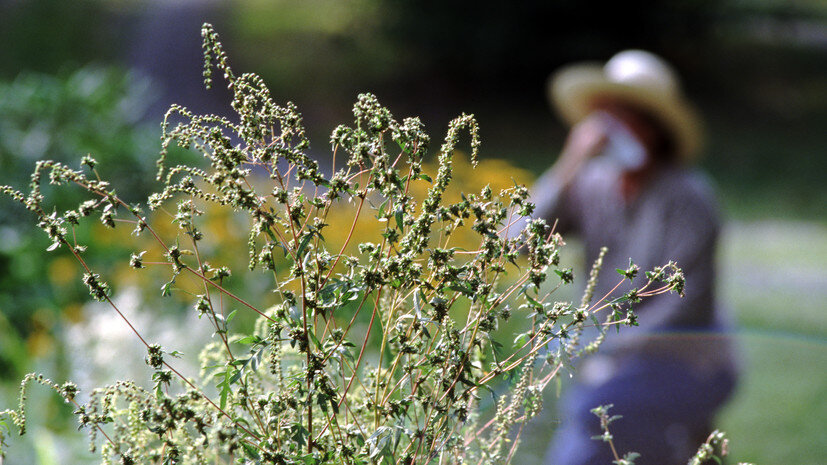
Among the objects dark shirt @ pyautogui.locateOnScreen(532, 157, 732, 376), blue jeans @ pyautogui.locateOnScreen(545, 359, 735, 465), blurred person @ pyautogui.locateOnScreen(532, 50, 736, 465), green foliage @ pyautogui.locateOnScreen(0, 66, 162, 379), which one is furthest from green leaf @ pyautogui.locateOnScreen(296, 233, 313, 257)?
green foliage @ pyautogui.locateOnScreen(0, 66, 162, 379)

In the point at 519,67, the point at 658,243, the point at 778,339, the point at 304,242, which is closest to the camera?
the point at 304,242

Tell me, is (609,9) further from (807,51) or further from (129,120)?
(129,120)

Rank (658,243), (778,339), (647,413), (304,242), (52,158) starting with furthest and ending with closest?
1. (778,339)
2. (52,158)
3. (658,243)
4. (647,413)
5. (304,242)

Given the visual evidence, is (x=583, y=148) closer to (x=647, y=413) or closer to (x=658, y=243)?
(x=658, y=243)

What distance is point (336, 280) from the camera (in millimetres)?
895

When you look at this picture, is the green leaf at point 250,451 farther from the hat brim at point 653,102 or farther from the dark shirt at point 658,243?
the hat brim at point 653,102

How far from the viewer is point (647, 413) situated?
2154 mm

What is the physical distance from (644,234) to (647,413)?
1063mm

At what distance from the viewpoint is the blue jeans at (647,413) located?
1677 millimetres

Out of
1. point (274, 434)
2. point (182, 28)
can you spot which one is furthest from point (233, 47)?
point (274, 434)

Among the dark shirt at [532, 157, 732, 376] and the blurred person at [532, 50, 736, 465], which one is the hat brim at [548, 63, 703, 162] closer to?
the blurred person at [532, 50, 736, 465]

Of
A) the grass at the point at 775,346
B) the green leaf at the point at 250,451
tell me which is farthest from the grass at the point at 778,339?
the green leaf at the point at 250,451

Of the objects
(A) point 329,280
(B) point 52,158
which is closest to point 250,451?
(A) point 329,280

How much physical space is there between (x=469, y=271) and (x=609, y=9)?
444 inches
